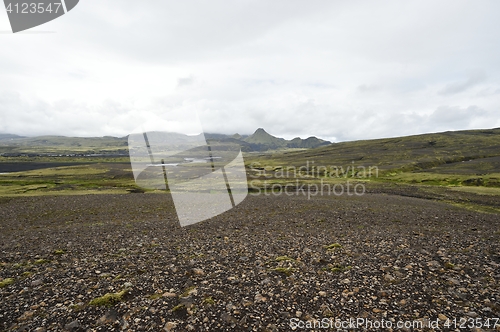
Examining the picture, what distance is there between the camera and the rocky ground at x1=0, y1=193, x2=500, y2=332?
34.4ft

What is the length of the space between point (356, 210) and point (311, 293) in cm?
2863

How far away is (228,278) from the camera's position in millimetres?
14281

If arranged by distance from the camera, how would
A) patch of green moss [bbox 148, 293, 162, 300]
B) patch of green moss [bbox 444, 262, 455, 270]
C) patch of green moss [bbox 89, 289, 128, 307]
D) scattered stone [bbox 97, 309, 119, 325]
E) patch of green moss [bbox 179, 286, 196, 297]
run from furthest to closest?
patch of green moss [bbox 444, 262, 455, 270]
patch of green moss [bbox 179, 286, 196, 297]
patch of green moss [bbox 148, 293, 162, 300]
patch of green moss [bbox 89, 289, 128, 307]
scattered stone [bbox 97, 309, 119, 325]

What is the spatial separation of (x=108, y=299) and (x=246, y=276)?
696 cm

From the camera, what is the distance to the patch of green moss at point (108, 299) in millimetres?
11470

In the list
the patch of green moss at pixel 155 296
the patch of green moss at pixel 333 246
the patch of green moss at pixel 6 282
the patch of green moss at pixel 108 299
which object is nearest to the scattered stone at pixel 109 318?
the patch of green moss at pixel 108 299

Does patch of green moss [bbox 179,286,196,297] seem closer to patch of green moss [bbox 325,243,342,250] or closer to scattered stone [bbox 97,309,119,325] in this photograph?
scattered stone [bbox 97,309,119,325]

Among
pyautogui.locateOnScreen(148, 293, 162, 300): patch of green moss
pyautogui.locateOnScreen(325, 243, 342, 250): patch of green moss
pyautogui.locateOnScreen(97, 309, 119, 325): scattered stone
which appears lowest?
pyautogui.locateOnScreen(325, 243, 342, 250): patch of green moss

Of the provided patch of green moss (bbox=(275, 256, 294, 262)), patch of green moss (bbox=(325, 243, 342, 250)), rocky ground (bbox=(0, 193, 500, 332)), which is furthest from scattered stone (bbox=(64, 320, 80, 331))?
patch of green moss (bbox=(325, 243, 342, 250))

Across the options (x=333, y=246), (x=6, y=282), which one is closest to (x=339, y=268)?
(x=333, y=246)

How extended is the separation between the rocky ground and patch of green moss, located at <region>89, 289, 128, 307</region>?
4 cm

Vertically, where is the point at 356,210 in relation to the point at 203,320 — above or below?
below

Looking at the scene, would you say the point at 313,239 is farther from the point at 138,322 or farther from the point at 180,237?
the point at 138,322

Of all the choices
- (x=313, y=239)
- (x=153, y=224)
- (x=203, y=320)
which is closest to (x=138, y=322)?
(x=203, y=320)
